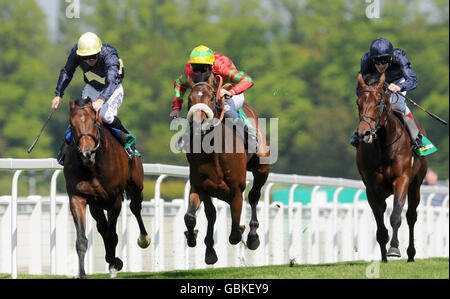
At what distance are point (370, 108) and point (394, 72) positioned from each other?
1102mm

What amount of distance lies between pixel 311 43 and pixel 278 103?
8.67 metres

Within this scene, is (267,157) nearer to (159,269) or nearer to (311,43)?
(159,269)

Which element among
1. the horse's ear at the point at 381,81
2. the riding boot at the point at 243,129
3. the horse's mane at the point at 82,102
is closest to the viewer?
the horse's mane at the point at 82,102

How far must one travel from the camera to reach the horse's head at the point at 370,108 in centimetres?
934

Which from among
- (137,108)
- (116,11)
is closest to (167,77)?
(137,108)

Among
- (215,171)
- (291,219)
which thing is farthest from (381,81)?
(291,219)

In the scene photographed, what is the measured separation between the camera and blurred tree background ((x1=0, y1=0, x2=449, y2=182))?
4378 centimetres

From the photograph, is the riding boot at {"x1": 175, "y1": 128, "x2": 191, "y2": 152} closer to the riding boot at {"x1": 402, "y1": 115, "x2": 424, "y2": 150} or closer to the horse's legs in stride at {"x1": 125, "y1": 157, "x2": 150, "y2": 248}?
the horse's legs in stride at {"x1": 125, "y1": 157, "x2": 150, "y2": 248}

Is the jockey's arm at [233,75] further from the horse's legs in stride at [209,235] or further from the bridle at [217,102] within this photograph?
the horse's legs in stride at [209,235]

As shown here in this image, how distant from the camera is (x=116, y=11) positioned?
165 ft

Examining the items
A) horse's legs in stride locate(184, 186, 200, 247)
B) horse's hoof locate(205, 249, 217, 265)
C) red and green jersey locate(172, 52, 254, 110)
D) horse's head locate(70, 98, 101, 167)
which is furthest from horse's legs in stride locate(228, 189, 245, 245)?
horse's head locate(70, 98, 101, 167)

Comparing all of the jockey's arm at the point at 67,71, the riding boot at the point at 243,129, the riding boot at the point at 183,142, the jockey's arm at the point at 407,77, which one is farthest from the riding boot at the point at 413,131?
the jockey's arm at the point at 67,71

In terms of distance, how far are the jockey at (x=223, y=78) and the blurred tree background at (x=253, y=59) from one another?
3034 cm

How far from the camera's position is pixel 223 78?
9.53 m
